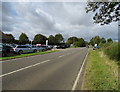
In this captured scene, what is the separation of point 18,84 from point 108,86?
4.28 m

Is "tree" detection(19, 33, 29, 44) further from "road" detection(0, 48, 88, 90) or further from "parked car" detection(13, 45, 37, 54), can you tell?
"road" detection(0, 48, 88, 90)

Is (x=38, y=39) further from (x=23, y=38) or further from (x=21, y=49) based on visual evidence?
(x=21, y=49)

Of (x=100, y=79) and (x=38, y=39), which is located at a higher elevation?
(x=38, y=39)

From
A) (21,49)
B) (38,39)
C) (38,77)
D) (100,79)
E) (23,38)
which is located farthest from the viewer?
(38,39)

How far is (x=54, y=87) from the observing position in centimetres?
493

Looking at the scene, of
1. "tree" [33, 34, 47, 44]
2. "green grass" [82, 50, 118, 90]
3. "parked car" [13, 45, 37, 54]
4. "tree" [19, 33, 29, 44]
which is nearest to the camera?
"green grass" [82, 50, 118, 90]

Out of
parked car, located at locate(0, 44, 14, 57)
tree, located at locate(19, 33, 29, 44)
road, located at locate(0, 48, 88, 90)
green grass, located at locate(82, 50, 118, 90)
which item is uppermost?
tree, located at locate(19, 33, 29, 44)

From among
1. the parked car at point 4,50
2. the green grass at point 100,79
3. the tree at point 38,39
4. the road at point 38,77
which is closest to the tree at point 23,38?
the tree at point 38,39

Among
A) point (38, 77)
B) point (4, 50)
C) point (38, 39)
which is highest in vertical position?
point (38, 39)

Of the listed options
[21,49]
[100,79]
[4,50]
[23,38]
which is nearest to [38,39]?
[23,38]

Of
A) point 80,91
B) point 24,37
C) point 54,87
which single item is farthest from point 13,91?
point 24,37

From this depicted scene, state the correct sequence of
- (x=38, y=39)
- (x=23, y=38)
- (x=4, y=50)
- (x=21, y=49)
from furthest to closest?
(x=38, y=39)
(x=23, y=38)
(x=21, y=49)
(x=4, y=50)

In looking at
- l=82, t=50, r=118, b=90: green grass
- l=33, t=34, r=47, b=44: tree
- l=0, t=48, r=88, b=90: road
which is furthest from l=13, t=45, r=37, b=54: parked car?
l=33, t=34, r=47, b=44: tree

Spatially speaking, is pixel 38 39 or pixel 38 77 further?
pixel 38 39
